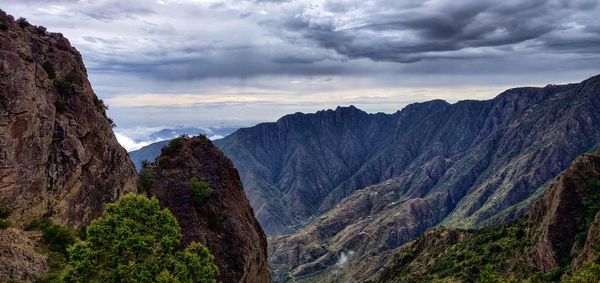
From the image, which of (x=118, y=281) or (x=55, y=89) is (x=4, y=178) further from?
(x=118, y=281)

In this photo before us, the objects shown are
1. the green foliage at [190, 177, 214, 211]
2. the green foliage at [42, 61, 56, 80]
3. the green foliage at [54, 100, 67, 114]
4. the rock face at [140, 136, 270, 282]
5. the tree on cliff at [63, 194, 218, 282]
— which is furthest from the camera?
the green foliage at [190, 177, 214, 211]

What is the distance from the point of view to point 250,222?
295 ft

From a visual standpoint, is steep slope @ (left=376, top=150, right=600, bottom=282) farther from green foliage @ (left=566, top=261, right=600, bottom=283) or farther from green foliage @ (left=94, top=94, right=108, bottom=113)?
green foliage @ (left=94, top=94, right=108, bottom=113)

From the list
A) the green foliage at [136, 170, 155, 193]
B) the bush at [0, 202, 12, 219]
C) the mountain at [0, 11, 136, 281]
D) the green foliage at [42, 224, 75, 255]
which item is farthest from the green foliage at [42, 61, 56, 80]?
the green foliage at [42, 224, 75, 255]

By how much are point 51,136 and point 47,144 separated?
1.39 meters

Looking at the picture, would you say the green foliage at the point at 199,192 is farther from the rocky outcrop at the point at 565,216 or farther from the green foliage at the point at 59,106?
the rocky outcrop at the point at 565,216

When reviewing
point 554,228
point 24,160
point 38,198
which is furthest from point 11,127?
point 554,228

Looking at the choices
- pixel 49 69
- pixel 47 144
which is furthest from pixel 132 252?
pixel 49 69

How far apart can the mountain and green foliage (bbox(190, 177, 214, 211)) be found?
10812 mm

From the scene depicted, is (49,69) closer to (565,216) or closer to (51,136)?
(51,136)

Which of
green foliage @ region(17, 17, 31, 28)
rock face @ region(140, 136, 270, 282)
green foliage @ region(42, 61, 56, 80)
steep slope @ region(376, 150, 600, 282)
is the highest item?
green foliage @ region(17, 17, 31, 28)

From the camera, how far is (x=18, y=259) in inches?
1468

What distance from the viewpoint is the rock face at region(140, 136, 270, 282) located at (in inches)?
2835

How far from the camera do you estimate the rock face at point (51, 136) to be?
48.8 meters
